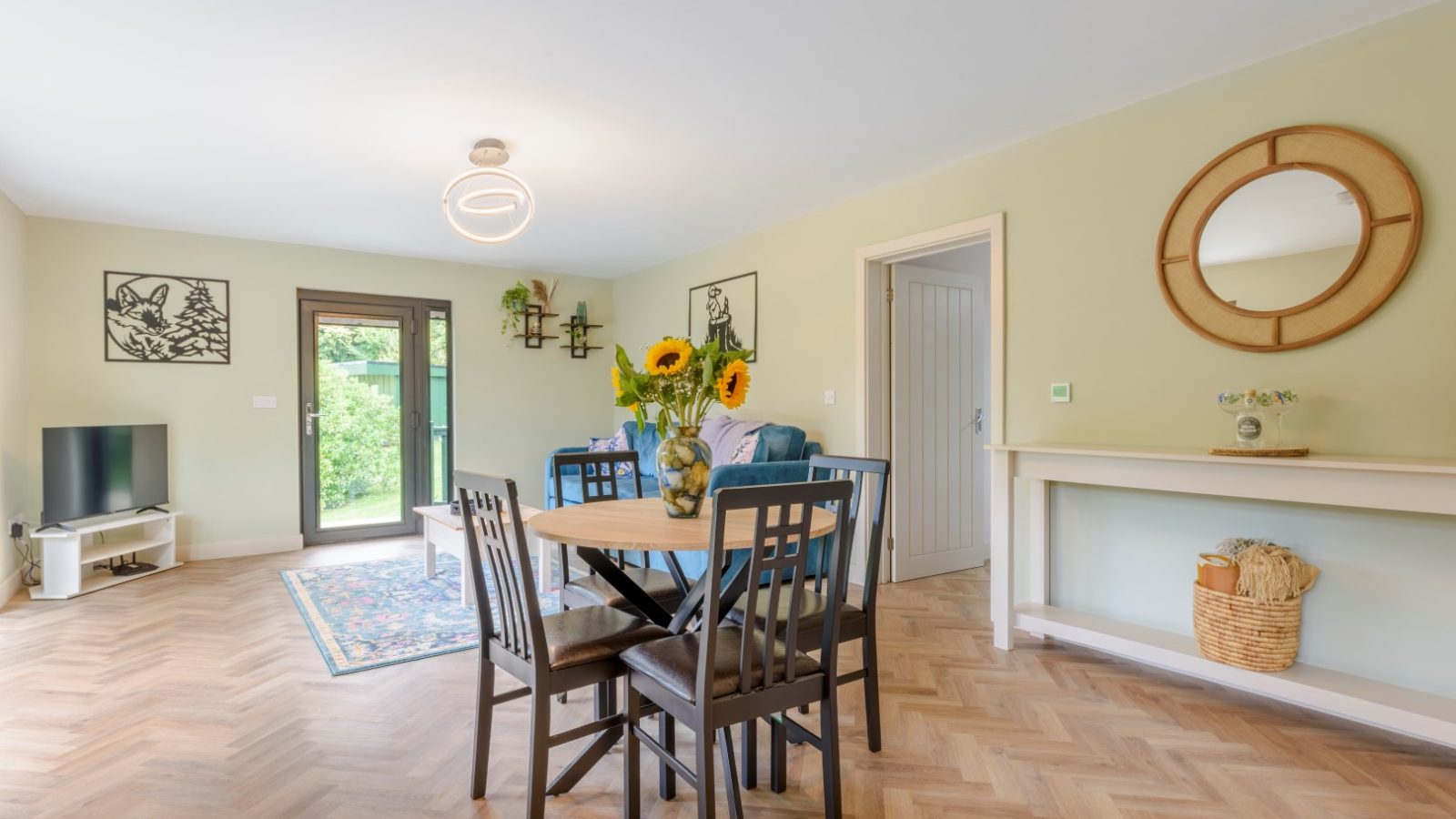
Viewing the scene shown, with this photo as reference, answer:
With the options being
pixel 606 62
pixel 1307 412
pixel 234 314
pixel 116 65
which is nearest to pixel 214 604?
pixel 234 314

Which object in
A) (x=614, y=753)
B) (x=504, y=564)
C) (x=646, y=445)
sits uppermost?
(x=646, y=445)

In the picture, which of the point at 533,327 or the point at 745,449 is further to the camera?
the point at 533,327

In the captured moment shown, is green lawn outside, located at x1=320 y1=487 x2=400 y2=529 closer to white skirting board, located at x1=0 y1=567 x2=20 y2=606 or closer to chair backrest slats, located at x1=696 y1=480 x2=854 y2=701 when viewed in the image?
white skirting board, located at x1=0 y1=567 x2=20 y2=606

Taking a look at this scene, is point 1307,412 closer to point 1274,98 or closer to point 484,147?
point 1274,98

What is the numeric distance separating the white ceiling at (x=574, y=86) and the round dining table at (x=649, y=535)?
1600mm

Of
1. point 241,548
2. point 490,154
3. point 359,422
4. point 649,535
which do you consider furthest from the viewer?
point 359,422

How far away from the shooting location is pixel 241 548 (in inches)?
Answer: 205

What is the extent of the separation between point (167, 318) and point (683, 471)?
4.85 m

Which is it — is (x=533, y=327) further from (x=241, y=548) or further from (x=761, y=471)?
(x=761, y=471)

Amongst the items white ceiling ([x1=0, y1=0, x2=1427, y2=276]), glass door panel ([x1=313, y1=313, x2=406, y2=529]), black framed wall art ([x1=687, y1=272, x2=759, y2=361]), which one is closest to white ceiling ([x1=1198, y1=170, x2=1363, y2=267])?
white ceiling ([x1=0, y1=0, x2=1427, y2=276])

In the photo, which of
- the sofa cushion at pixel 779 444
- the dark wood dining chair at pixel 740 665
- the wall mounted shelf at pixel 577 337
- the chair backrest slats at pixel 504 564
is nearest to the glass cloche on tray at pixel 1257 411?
the dark wood dining chair at pixel 740 665

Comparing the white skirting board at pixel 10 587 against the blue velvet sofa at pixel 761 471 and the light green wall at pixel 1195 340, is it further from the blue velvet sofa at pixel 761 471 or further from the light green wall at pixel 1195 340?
the light green wall at pixel 1195 340

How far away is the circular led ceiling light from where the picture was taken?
131 inches

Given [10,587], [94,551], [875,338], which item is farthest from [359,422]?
[875,338]
